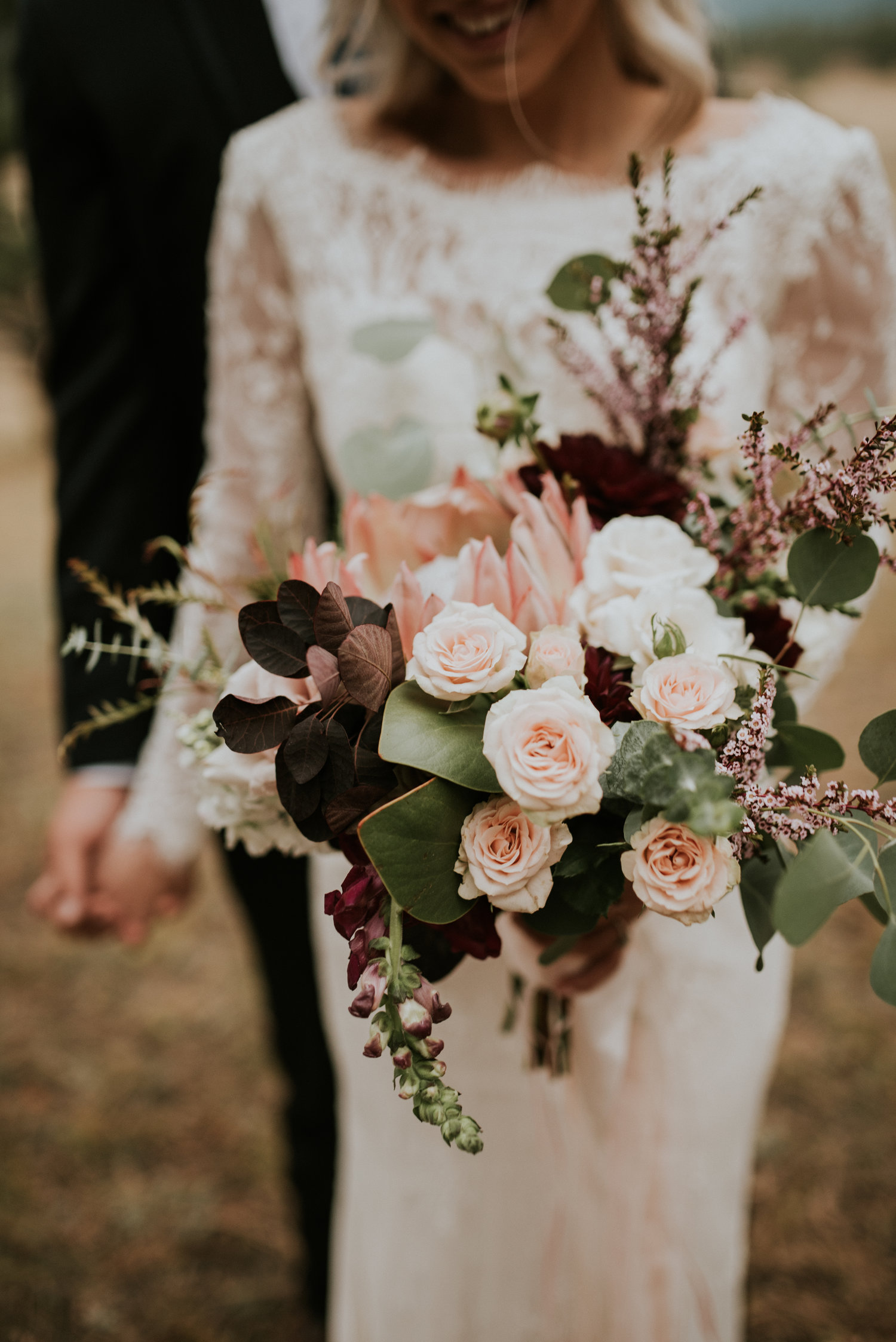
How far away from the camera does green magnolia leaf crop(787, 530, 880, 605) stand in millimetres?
591

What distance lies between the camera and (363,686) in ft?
1.77

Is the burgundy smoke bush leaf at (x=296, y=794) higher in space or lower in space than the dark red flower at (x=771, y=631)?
lower

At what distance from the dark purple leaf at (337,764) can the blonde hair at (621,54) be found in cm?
83

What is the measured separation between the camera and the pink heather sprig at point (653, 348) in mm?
660

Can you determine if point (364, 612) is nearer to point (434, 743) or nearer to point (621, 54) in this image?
point (434, 743)

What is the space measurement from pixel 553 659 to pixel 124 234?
1086 millimetres

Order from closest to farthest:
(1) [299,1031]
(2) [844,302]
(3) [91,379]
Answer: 1. (2) [844,302]
2. (3) [91,379]
3. (1) [299,1031]

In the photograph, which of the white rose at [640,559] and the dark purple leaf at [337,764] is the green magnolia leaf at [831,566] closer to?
the white rose at [640,559]

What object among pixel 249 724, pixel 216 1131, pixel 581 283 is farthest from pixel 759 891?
pixel 216 1131

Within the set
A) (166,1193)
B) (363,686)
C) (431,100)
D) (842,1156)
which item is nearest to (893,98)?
(431,100)

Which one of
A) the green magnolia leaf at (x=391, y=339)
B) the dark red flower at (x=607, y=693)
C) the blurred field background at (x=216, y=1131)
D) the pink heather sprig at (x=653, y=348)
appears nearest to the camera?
the dark red flower at (x=607, y=693)

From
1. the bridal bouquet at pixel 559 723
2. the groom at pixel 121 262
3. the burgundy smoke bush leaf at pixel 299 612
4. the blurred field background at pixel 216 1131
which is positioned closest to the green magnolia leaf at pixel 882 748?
the bridal bouquet at pixel 559 723

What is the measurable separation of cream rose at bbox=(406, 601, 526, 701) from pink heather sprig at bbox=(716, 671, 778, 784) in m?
0.12

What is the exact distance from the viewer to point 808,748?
0.63m
